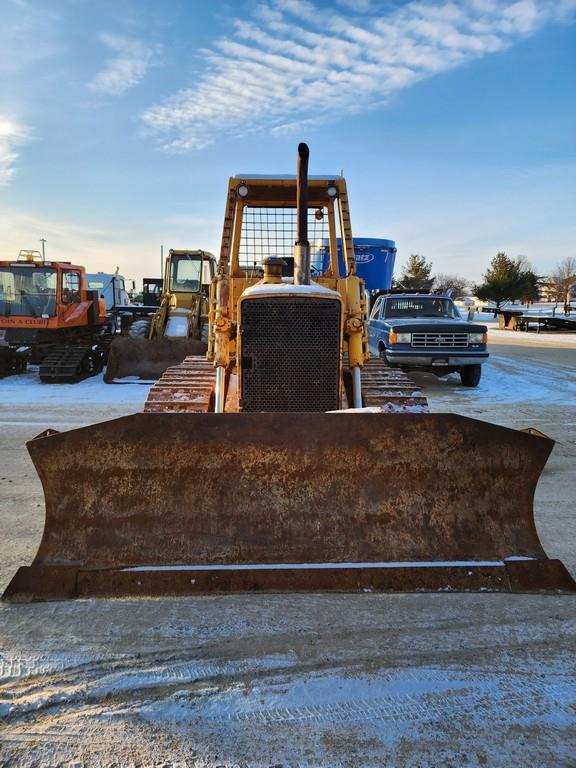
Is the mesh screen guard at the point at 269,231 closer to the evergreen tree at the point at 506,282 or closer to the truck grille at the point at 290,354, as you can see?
the truck grille at the point at 290,354

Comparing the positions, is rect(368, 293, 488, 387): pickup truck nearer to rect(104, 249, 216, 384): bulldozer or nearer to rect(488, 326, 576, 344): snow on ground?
rect(104, 249, 216, 384): bulldozer

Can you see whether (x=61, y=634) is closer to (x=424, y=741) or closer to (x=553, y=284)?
(x=424, y=741)

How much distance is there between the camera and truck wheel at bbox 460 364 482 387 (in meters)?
10.7

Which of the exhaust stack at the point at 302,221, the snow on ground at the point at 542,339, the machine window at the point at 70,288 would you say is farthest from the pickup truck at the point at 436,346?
the snow on ground at the point at 542,339

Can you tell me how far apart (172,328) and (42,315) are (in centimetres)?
284

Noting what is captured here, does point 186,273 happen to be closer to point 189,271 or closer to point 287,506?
point 189,271

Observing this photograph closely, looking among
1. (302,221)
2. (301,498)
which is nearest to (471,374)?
(302,221)

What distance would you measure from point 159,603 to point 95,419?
5.29 meters

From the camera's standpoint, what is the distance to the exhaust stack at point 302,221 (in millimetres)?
3902

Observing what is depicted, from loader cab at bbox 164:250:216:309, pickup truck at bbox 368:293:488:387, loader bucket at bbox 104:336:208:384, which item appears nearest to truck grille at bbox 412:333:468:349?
pickup truck at bbox 368:293:488:387

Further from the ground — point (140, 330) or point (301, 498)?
point (140, 330)

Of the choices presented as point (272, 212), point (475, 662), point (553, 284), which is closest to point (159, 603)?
point (475, 662)

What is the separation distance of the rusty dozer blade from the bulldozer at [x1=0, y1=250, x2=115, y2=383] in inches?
356

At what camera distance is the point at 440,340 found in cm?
1030
